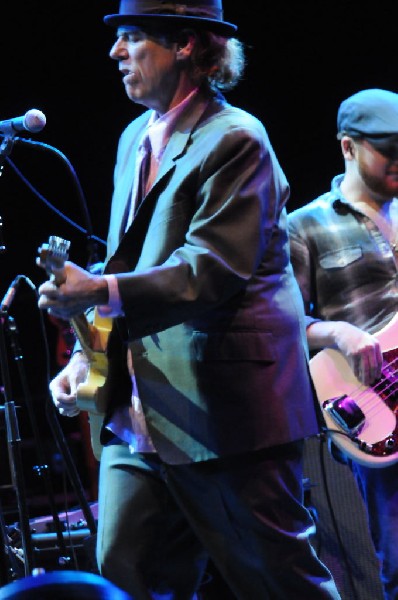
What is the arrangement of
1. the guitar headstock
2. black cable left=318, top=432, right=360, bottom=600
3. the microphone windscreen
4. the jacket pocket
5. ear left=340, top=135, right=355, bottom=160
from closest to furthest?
the guitar headstock
the jacket pocket
the microphone windscreen
ear left=340, top=135, right=355, bottom=160
black cable left=318, top=432, right=360, bottom=600

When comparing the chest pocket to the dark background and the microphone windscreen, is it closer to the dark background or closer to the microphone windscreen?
the microphone windscreen

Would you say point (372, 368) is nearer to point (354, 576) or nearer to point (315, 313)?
point (315, 313)

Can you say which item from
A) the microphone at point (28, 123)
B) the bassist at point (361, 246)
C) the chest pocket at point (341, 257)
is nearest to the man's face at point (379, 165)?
the bassist at point (361, 246)

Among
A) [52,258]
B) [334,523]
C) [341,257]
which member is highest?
[52,258]

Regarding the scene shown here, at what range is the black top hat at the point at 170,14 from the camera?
2.44 meters

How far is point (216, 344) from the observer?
226 centimetres

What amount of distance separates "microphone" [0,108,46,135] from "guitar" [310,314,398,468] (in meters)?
1.30

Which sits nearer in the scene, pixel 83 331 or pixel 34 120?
pixel 83 331

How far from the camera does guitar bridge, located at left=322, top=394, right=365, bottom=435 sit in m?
3.25

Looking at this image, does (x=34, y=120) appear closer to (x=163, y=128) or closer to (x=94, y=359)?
(x=163, y=128)

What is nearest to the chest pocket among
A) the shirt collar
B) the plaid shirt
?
the plaid shirt

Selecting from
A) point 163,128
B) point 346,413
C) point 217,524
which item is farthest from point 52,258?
point 346,413

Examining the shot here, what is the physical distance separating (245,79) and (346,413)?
3.49m

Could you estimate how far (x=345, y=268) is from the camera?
344 centimetres
